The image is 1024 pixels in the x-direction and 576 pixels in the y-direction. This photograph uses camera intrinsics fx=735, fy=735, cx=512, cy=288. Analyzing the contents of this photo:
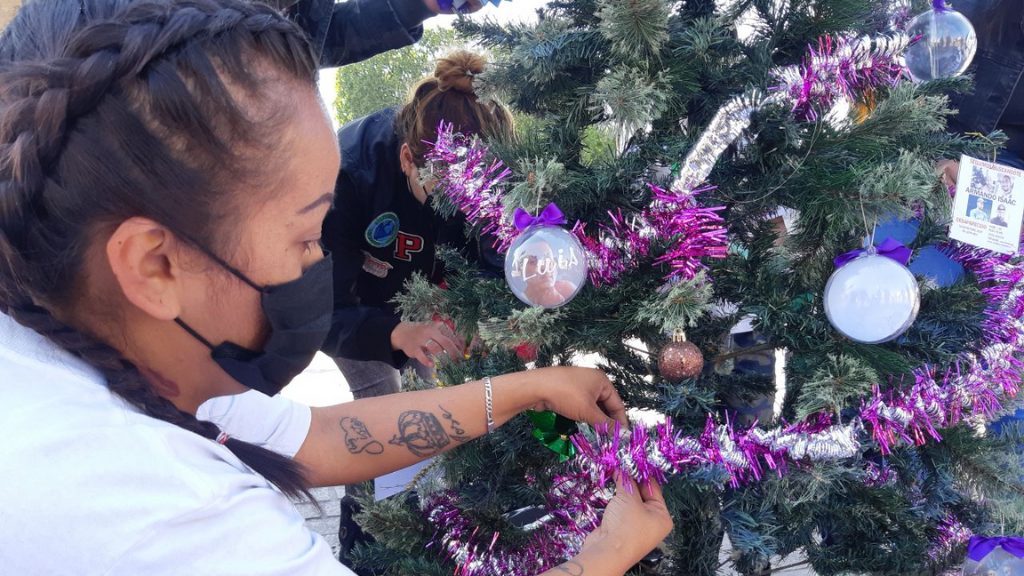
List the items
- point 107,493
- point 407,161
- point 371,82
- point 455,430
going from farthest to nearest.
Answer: point 371,82
point 407,161
point 455,430
point 107,493

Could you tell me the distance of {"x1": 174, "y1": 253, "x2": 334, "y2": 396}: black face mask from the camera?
105 centimetres

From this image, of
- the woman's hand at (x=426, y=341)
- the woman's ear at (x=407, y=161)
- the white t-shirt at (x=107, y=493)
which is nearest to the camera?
the white t-shirt at (x=107, y=493)

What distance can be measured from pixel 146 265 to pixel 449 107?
1.13 meters

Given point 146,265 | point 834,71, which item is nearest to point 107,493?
point 146,265

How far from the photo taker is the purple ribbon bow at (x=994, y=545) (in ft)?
4.58

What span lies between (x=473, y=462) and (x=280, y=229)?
688 millimetres

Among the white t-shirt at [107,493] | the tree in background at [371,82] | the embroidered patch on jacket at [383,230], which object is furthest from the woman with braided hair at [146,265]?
the tree in background at [371,82]

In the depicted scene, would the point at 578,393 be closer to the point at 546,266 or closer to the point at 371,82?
the point at 546,266

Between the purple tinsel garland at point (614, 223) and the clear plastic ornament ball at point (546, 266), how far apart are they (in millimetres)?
57

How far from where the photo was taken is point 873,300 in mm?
1103

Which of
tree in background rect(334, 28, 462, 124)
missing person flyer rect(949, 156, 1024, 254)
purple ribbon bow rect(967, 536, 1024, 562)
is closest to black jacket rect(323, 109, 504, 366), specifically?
missing person flyer rect(949, 156, 1024, 254)

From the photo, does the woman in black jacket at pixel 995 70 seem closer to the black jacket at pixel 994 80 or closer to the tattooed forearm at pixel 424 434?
the black jacket at pixel 994 80

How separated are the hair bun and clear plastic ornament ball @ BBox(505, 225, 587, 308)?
88cm

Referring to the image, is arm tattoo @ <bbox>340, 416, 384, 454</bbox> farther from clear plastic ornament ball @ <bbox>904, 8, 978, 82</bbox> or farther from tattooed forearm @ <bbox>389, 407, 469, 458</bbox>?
clear plastic ornament ball @ <bbox>904, 8, 978, 82</bbox>
